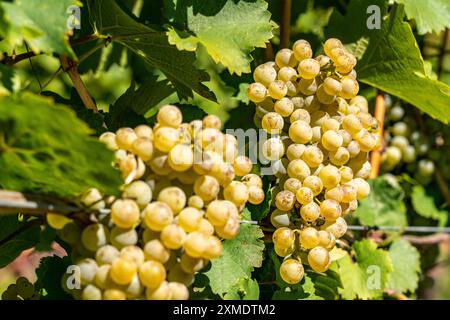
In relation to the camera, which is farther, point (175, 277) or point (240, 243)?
point (240, 243)

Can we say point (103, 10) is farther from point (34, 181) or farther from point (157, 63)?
point (34, 181)

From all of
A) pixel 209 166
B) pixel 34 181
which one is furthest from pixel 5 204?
pixel 209 166

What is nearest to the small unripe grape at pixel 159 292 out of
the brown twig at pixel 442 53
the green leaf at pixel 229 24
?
the green leaf at pixel 229 24

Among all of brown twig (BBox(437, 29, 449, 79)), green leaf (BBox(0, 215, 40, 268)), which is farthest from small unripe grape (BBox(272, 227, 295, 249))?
brown twig (BBox(437, 29, 449, 79))

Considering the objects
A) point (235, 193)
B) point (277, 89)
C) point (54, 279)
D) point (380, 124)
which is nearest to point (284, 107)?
point (277, 89)

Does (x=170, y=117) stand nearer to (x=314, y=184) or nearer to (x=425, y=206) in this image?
(x=314, y=184)
